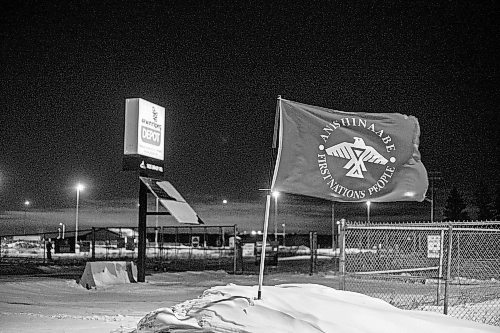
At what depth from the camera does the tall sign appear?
22500 mm

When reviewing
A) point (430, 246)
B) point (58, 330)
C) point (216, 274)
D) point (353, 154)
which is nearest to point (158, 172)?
point (216, 274)

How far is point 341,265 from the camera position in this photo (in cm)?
1070

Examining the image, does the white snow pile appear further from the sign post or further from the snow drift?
the sign post

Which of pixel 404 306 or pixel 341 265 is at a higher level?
pixel 341 265

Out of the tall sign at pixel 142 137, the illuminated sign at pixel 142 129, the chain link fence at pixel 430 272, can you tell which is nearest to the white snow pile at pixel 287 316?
the chain link fence at pixel 430 272

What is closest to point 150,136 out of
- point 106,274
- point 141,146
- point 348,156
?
point 141,146

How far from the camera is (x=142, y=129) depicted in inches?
898

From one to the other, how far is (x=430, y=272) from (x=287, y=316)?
14.7 metres

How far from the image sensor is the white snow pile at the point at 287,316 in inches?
301

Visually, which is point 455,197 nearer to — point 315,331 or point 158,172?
point 158,172

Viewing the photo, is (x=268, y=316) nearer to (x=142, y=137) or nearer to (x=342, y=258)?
(x=342, y=258)

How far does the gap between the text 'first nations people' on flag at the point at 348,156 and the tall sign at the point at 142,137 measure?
14639 mm

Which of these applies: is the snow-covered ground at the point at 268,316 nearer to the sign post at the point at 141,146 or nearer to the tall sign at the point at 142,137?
the sign post at the point at 141,146

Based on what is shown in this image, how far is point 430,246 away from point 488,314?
248 cm
